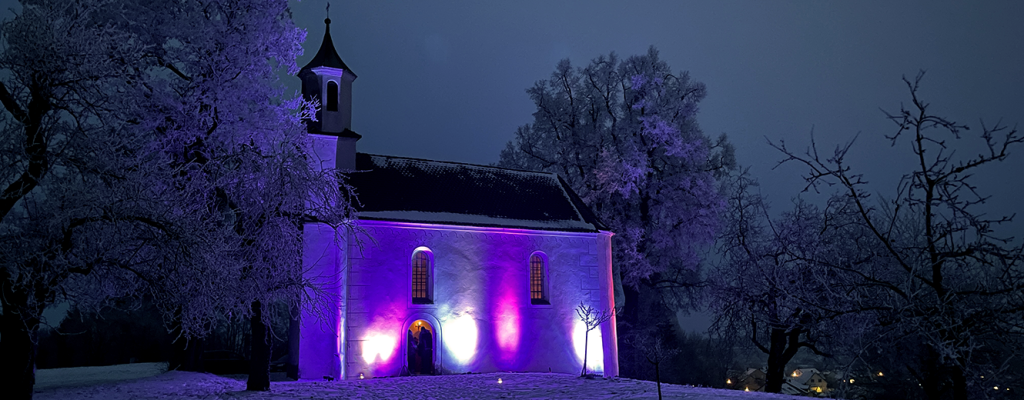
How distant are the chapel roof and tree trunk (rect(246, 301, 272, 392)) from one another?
8.08 metres

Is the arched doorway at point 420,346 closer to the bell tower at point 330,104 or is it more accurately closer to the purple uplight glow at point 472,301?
the purple uplight glow at point 472,301

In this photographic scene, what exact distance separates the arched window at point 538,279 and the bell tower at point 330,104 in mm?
8089

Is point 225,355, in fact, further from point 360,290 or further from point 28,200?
point 28,200

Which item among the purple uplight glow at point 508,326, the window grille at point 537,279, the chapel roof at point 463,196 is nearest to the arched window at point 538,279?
the window grille at point 537,279

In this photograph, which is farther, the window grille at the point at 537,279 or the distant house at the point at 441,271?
the window grille at the point at 537,279

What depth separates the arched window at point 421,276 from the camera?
2447 centimetres

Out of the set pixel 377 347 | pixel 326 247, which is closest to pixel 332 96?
pixel 326 247

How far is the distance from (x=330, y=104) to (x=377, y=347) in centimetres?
979

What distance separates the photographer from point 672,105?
105 ft

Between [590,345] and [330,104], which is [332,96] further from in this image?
→ [590,345]

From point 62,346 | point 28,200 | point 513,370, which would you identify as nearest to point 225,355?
point 62,346

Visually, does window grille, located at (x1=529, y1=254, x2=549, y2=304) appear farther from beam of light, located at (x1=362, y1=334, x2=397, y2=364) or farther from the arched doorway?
beam of light, located at (x1=362, y1=334, x2=397, y2=364)

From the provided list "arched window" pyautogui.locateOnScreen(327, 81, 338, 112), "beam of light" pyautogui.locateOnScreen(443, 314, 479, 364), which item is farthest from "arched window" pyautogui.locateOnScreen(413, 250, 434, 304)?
"arched window" pyautogui.locateOnScreen(327, 81, 338, 112)

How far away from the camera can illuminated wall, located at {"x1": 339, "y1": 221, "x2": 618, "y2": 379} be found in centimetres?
2306
